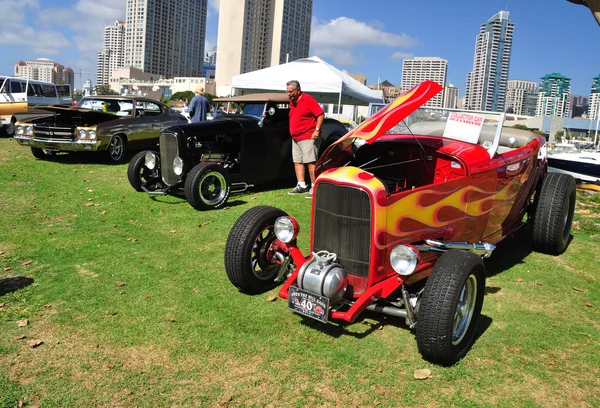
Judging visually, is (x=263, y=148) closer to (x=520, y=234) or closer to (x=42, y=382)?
(x=520, y=234)

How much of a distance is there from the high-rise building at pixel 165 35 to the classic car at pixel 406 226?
513 ft

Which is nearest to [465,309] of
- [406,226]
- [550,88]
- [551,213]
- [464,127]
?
[406,226]

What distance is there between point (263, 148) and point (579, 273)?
17.4 feet

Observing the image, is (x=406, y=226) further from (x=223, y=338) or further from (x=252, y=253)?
(x=223, y=338)

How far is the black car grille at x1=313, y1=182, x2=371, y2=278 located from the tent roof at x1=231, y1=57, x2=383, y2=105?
390 inches

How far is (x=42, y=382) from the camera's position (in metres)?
3.03

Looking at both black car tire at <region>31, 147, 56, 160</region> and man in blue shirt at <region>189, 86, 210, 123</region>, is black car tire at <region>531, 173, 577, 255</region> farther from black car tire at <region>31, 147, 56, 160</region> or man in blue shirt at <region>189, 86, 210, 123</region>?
black car tire at <region>31, 147, 56, 160</region>

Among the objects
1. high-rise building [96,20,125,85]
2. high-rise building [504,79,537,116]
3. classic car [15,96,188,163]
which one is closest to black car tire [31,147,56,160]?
classic car [15,96,188,163]

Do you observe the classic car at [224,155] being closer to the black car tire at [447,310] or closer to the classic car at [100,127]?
the classic car at [100,127]

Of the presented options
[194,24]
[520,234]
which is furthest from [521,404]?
[194,24]

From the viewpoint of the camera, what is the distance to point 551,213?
5707mm

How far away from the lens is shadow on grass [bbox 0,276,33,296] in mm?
4375

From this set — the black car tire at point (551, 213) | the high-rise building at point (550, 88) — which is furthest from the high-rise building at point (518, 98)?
the black car tire at point (551, 213)

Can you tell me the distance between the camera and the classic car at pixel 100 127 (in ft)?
36.2
